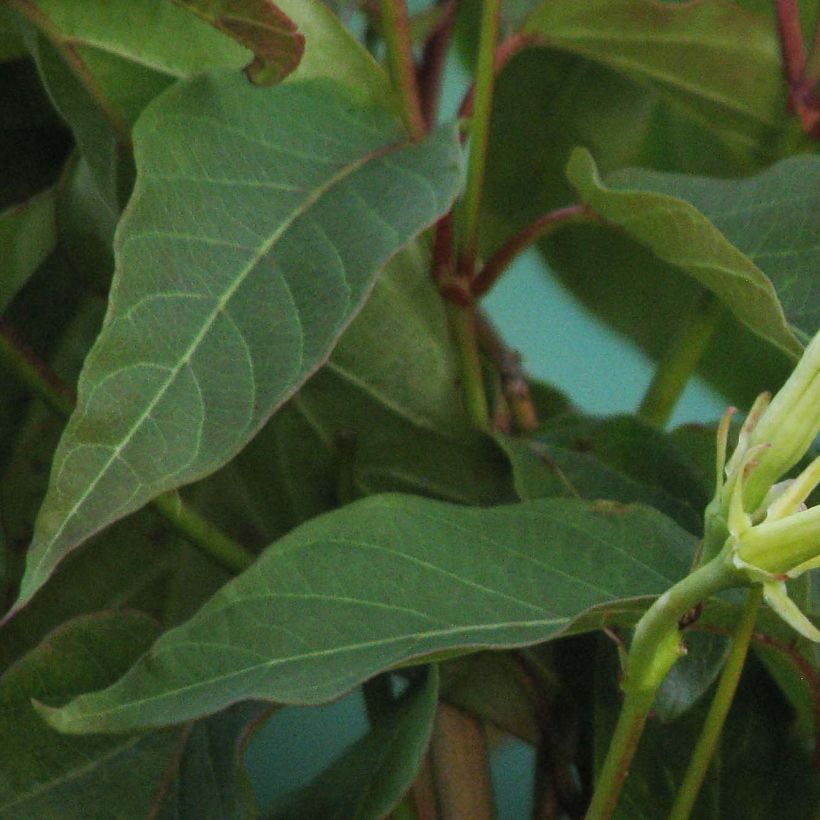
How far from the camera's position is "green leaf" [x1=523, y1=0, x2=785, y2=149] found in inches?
15.6

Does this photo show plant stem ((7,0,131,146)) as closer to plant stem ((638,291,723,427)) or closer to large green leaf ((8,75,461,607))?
large green leaf ((8,75,461,607))

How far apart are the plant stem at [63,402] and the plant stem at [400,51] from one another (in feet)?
0.49

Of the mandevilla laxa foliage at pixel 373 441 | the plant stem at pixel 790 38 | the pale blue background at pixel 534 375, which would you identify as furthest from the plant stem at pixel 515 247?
the pale blue background at pixel 534 375

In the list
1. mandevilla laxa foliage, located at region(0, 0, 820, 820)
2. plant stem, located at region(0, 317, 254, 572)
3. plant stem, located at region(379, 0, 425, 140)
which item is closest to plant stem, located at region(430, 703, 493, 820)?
mandevilla laxa foliage, located at region(0, 0, 820, 820)

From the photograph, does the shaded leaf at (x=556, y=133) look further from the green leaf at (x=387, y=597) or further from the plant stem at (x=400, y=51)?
the green leaf at (x=387, y=597)

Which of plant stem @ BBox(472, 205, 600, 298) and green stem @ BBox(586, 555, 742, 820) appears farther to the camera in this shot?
plant stem @ BBox(472, 205, 600, 298)

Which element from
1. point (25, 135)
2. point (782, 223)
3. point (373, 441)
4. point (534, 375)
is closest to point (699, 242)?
point (782, 223)

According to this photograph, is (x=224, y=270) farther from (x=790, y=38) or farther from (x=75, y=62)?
(x=790, y=38)

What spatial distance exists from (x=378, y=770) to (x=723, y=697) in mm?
102

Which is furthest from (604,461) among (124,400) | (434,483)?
(124,400)

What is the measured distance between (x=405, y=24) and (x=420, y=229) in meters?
0.12

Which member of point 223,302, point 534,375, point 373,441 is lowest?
point 534,375

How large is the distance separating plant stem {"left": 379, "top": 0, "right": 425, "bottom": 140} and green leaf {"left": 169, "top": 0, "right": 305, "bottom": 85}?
0.24 feet

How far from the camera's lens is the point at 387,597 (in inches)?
10.6
